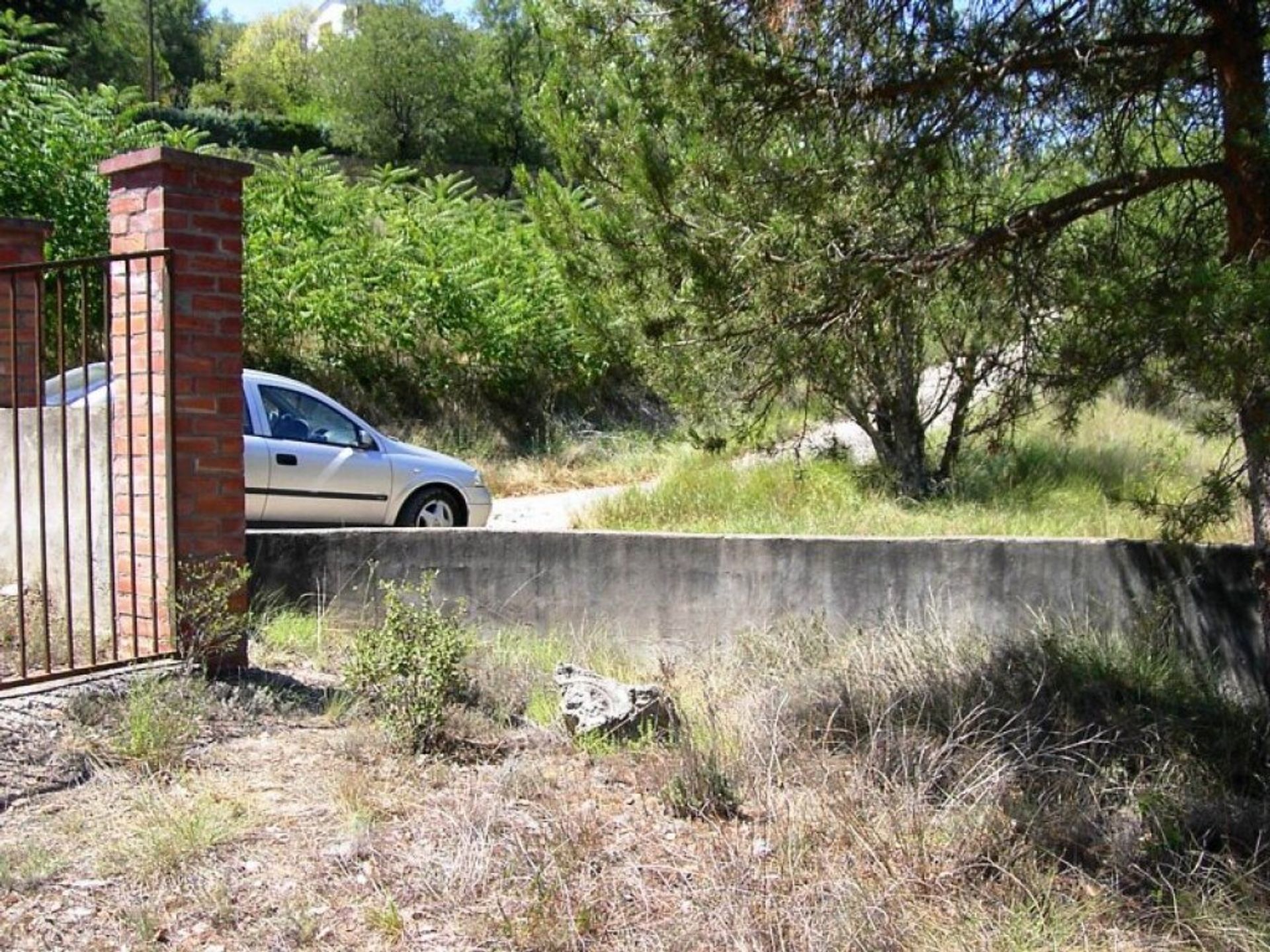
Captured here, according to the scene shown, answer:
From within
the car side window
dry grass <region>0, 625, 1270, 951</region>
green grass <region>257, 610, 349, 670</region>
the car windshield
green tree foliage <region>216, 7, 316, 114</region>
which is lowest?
dry grass <region>0, 625, 1270, 951</region>

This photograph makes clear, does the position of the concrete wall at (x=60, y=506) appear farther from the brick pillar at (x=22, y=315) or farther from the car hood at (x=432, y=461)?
the car hood at (x=432, y=461)

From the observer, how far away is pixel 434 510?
38.7ft

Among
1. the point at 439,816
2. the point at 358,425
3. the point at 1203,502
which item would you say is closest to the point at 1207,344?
the point at 1203,502

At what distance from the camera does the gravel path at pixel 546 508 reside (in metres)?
13.4

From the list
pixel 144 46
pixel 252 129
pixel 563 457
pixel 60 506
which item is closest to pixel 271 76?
pixel 144 46

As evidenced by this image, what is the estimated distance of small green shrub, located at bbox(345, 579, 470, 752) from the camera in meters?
5.53

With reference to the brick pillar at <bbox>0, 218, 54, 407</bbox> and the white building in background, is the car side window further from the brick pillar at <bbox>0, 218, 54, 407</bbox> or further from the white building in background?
the white building in background

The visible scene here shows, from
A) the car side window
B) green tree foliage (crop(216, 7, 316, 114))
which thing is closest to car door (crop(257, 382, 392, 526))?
the car side window

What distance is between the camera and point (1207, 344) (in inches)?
175

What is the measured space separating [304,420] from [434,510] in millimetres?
1492

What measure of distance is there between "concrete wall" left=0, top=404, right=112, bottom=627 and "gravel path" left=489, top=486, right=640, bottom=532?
5.67m

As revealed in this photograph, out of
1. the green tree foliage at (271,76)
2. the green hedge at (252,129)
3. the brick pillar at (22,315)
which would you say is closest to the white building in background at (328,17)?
the green tree foliage at (271,76)

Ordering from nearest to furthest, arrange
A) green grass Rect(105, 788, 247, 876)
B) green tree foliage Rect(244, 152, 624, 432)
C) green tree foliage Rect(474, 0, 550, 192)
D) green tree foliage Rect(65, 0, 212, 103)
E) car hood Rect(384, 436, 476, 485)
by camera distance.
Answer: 1. green grass Rect(105, 788, 247, 876)
2. car hood Rect(384, 436, 476, 485)
3. green tree foliage Rect(244, 152, 624, 432)
4. green tree foliage Rect(65, 0, 212, 103)
5. green tree foliage Rect(474, 0, 550, 192)

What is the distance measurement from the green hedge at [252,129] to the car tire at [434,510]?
109ft
